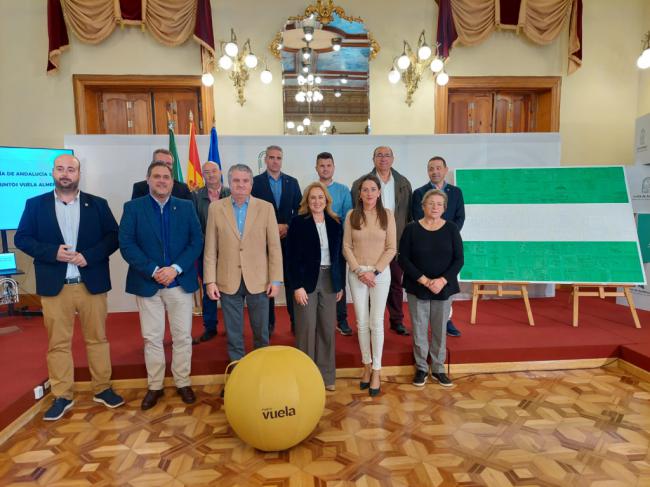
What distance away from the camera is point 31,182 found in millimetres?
4297

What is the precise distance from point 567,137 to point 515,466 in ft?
17.5

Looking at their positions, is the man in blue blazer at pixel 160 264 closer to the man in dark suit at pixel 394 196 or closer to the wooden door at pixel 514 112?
the man in dark suit at pixel 394 196

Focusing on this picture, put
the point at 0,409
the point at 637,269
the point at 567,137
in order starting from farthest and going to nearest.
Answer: the point at 567,137 < the point at 637,269 < the point at 0,409

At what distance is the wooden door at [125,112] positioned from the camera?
18.9 feet

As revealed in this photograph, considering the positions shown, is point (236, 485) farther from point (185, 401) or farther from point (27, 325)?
point (27, 325)

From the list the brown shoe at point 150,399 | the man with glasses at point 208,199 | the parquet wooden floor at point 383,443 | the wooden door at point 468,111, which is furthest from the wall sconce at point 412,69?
the brown shoe at point 150,399

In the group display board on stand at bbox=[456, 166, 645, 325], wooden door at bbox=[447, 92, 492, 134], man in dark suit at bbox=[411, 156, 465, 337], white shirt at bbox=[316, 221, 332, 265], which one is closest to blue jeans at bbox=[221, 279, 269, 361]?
white shirt at bbox=[316, 221, 332, 265]

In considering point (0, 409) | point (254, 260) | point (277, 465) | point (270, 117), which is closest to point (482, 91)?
point (270, 117)

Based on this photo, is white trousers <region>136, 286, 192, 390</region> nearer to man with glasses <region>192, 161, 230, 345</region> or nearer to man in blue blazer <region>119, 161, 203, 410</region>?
man in blue blazer <region>119, 161, 203, 410</region>

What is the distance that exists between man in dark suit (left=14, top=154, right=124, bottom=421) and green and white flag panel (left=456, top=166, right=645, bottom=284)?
308 centimetres

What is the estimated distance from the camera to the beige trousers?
2.54 meters

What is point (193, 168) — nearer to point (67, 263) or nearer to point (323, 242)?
point (67, 263)

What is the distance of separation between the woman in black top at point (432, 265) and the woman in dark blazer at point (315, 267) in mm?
495

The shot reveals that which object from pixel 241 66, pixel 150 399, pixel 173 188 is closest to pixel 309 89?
pixel 241 66
